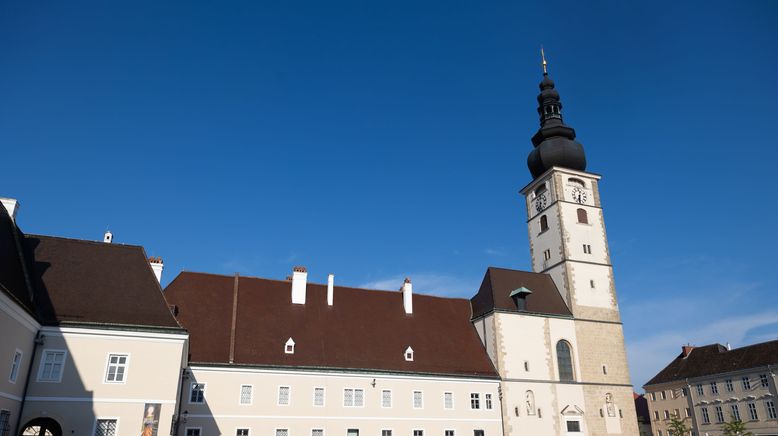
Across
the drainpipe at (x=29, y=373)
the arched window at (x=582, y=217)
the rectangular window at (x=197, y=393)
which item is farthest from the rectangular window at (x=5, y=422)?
the arched window at (x=582, y=217)

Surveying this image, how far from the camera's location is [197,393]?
91.2 ft

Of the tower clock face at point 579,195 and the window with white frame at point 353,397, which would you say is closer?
the window with white frame at point 353,397

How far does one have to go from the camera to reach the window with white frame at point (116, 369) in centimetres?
2278

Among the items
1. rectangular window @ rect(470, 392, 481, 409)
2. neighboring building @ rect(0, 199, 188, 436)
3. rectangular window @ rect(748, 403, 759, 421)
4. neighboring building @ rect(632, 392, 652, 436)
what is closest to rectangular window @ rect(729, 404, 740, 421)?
rectangular window @ rect(748, 403, 759, 421)

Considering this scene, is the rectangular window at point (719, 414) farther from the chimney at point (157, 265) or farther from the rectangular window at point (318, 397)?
the chimney at point (157, 265)

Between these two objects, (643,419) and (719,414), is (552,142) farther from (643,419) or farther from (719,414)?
(643,419)

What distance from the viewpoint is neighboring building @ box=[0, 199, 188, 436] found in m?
21.2

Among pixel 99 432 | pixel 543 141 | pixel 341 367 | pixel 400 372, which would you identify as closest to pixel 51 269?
pixel 99 432

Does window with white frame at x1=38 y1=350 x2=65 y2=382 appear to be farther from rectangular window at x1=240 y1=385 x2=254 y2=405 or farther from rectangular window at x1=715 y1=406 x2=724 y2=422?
rectangular window at x1=715 y1=406 x2=724 y2=422

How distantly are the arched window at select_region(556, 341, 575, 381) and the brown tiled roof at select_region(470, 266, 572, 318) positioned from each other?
208 cm

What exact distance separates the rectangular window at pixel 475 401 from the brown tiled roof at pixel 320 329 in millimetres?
1185

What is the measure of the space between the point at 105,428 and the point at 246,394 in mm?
7666

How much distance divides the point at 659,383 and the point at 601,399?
30929mm

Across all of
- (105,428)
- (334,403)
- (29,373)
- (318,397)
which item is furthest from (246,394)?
(29,373)
